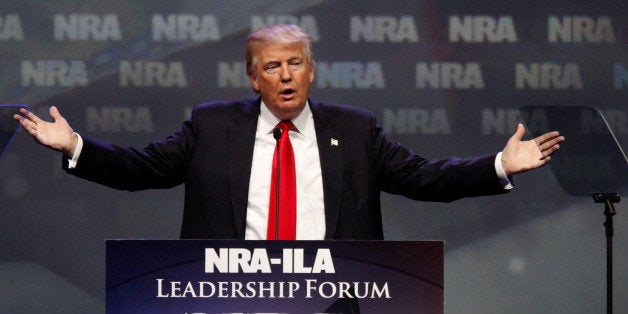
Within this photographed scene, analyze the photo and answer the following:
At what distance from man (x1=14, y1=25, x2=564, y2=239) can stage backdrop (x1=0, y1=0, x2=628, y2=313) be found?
5.72 ft

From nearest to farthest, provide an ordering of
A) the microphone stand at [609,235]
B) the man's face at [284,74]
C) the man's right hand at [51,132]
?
the man's right hand at [51,132]
the man's face at [284,74]
the microphone stand at [609,235]

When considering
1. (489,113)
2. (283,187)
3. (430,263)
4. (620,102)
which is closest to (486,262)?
(489,113)

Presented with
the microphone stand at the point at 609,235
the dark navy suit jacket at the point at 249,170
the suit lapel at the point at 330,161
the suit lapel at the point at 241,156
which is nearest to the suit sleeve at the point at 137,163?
the dark navy suit jacket at the point at 249,170

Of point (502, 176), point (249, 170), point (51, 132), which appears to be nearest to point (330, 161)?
point (249, 170)

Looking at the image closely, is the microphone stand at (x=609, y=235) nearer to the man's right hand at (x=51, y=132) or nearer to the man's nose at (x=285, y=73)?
the man's nose at (x=285, y=73)

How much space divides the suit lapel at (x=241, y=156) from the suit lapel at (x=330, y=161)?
0.19 m

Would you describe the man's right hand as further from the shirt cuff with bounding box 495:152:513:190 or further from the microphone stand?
the microphone stand

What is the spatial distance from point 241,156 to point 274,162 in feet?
0.34

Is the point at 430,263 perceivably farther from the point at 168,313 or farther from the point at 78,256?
the point at 78,256

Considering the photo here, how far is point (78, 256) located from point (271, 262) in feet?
9.49

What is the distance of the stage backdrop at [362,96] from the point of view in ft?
15.3

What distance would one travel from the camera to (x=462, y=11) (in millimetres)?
4758

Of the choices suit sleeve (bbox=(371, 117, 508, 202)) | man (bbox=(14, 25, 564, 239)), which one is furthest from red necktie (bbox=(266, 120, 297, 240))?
suit sleeve (bbox=(371, 117, 508, 202))

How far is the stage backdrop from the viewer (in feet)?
15.3
